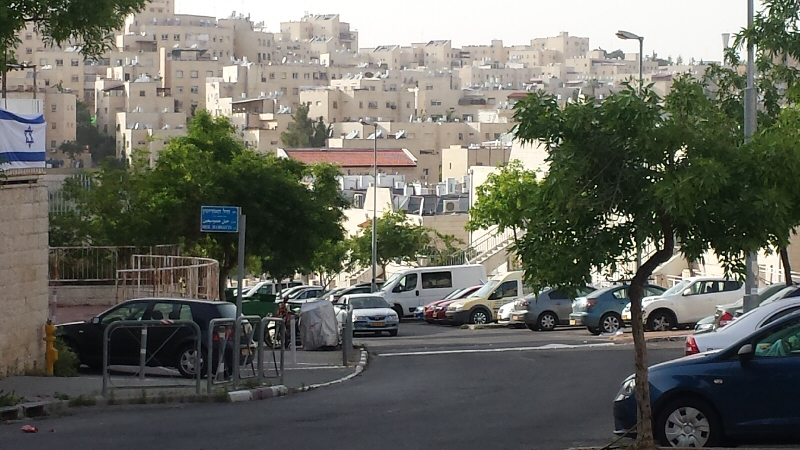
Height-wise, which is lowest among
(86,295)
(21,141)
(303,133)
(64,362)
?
(64,362)

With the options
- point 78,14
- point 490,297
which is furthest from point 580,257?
point 490,297

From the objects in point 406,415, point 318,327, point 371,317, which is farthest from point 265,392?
point 371,317

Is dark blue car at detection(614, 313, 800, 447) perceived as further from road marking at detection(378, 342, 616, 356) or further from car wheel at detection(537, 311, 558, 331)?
car wheel at detection(537, 311, 558, 331)

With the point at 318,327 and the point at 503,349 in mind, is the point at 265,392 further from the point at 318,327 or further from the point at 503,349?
the point at 318,327

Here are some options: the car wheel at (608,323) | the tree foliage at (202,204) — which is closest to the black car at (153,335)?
the car wheel at (608,323)

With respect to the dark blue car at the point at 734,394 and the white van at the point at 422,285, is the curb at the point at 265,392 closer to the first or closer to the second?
the dark blue car at the point at 734,394

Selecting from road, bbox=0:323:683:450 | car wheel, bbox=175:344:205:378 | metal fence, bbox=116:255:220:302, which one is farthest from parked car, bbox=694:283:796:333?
metal fence, bbox=116:255:220:302

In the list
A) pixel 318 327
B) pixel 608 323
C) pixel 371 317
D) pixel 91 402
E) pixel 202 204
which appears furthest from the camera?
pixel 202 204

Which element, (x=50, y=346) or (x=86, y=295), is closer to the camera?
(x=50, y=346)

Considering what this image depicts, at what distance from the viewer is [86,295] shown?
1378 inches

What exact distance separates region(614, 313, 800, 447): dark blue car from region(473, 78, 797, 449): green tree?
2.63 feet

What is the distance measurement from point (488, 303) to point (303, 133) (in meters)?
136

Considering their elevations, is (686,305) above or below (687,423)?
above

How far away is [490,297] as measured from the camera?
4325cm
